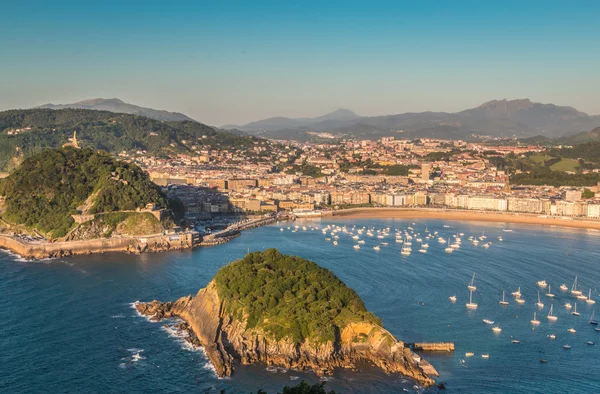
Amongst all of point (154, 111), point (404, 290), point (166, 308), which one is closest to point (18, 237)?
point (166, 308)

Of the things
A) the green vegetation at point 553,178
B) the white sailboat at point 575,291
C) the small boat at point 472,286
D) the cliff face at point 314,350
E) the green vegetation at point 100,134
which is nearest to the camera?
the cliff face at point 314,350

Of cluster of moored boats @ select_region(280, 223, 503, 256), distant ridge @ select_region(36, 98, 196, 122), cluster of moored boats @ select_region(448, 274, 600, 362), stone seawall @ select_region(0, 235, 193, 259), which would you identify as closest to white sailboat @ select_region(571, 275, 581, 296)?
cluster of moored boats @ select_region(448, 274, 600, 362)

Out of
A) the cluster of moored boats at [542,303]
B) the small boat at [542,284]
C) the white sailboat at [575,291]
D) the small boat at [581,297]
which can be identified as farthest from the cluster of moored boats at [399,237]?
the small boat at [581,297]

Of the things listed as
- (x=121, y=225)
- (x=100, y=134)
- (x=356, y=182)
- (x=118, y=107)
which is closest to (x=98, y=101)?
(x=118, y=107)

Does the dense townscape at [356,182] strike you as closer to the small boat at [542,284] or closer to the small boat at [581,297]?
the small boat at [542,284]

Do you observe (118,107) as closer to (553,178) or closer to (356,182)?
(356,182)

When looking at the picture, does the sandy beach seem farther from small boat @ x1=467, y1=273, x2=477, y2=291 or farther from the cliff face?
the cliff face
